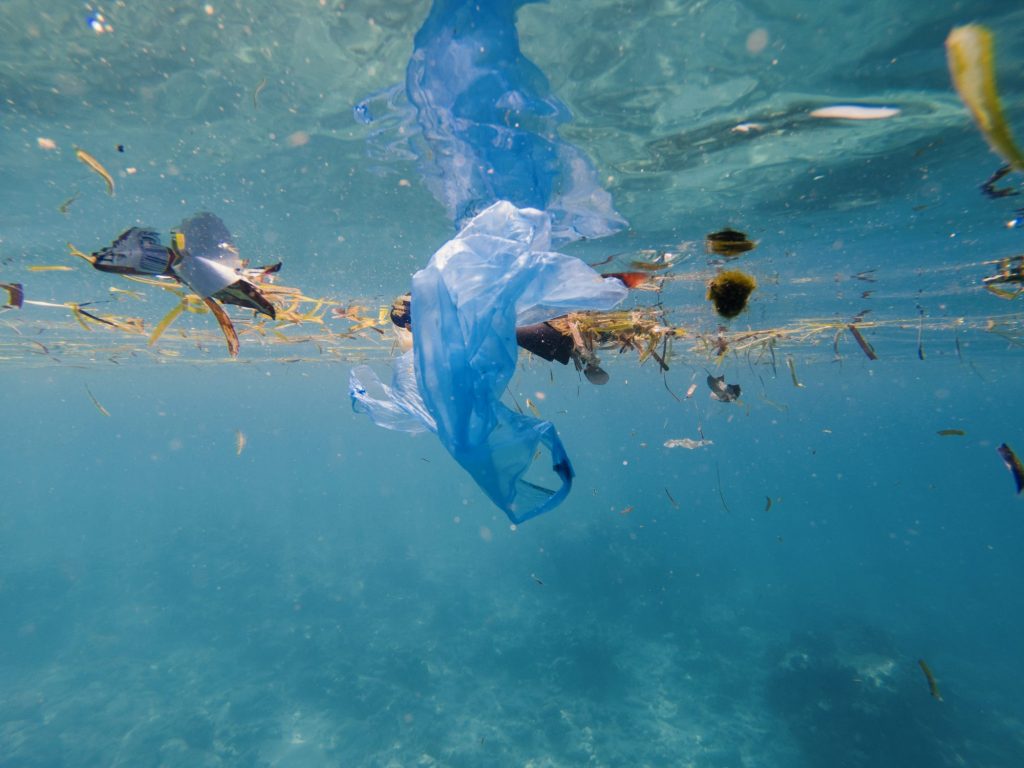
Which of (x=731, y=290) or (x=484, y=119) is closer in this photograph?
(x=731, y=290)

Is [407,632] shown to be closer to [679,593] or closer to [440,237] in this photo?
[679,593]

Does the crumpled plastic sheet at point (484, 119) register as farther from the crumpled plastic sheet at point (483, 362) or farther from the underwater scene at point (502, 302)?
the crumpled plastic sheet at point (483, 362)

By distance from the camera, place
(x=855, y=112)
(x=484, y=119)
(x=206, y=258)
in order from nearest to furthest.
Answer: (x=206, y=258)
(x=484, y=119)
(x=855, y=112)

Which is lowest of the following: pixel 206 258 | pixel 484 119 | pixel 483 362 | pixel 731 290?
pixel 483 362

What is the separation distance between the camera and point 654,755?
45.6ft

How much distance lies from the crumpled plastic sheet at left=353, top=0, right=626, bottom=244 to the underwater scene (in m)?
0.05

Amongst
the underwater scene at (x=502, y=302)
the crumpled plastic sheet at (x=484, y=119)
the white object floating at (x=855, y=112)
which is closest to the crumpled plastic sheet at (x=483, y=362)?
the underwater scene at (x=502, y=302)

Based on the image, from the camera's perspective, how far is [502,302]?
3512mm

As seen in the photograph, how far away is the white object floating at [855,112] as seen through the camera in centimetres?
669

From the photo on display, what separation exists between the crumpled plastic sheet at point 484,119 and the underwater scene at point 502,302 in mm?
51

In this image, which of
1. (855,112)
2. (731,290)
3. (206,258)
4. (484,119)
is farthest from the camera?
(855,112)

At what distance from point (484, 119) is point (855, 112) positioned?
555 cm

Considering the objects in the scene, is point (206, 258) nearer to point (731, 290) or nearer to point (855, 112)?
point (731, 290)

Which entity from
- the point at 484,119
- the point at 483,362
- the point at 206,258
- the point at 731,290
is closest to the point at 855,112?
the point at 731,290
